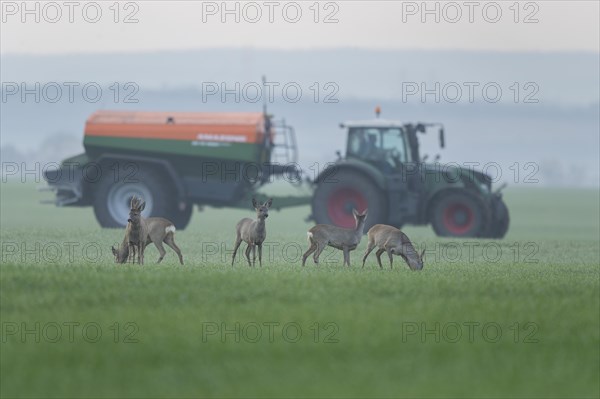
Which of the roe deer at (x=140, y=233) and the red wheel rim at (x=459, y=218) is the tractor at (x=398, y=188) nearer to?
the red wheel rim at (x=459, y=218)

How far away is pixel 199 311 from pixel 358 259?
1115cm

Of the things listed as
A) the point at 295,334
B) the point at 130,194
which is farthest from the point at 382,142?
the point at 295,334

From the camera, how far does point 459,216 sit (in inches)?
1225

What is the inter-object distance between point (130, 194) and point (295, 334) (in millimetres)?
20140

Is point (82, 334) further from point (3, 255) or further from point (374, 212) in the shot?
point (374, 212)

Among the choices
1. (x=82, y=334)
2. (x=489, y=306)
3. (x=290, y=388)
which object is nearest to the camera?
(x=290, y=388)

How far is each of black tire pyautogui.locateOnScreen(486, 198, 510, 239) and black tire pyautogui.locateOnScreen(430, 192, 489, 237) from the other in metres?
0.40

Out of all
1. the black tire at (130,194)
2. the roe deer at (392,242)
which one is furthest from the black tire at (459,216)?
the roe deer at (392,242)

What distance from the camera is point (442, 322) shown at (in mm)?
13656

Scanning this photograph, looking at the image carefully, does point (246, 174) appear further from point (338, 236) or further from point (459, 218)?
point (338, 236)

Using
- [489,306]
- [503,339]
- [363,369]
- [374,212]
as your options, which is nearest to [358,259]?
[374,212]

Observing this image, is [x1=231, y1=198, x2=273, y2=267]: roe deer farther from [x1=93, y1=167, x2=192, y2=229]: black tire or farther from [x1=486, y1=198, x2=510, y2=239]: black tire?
[x1=486, y1=198, x2=510, y2=239]: black tire

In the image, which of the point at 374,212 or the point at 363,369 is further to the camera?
the point at 374,212

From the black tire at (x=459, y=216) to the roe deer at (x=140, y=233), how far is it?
37.5 ft
